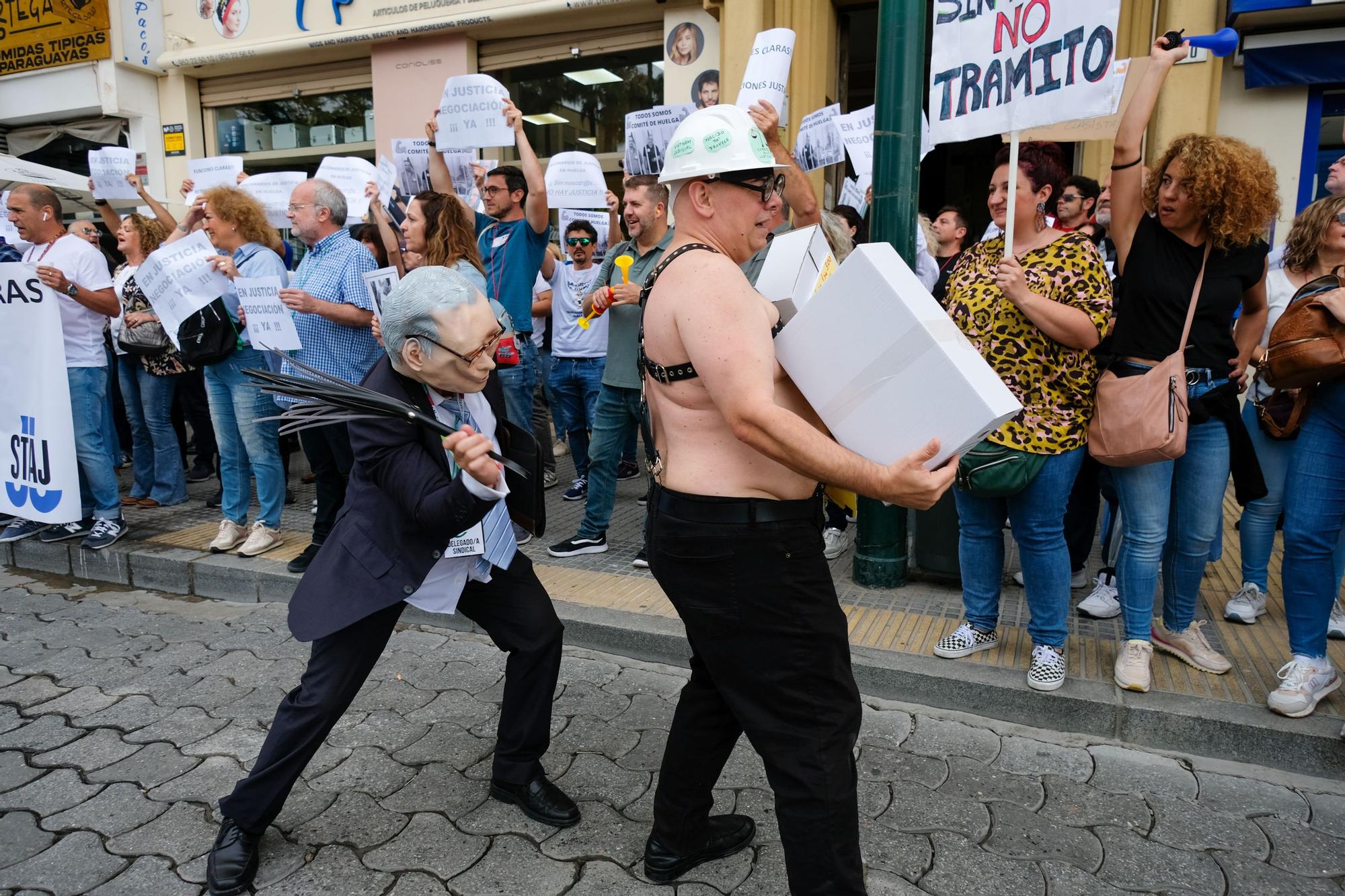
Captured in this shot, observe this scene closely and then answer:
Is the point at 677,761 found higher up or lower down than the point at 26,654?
higher up

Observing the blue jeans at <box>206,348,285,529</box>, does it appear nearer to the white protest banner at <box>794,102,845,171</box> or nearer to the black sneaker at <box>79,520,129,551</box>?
the black sneaker at <box>79,520,129,551</box>

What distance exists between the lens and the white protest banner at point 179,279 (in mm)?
5160

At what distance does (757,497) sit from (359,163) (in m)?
4.91

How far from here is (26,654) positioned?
4.24m

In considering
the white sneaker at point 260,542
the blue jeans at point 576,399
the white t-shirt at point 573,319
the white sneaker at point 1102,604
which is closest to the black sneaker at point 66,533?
the white sneaker at point 260,542

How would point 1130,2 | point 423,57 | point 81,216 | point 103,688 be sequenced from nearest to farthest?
point 103,688
point 1130,2
point 423,57
point 81,216

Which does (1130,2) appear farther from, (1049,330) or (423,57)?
(423,57)

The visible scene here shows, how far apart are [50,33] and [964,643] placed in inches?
621

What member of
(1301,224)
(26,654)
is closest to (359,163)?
(26,654)

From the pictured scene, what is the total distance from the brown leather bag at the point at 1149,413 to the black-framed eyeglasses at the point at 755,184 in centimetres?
182

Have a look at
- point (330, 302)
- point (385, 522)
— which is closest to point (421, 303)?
point (385, 522)

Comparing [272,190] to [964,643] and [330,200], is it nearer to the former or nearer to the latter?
[330,200]

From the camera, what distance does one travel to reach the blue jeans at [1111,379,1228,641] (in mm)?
3439

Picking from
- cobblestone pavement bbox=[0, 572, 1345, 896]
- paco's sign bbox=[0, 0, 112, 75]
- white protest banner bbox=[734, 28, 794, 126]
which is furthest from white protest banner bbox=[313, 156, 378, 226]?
paco's sign bbox=[0, 0, 112, 75]
